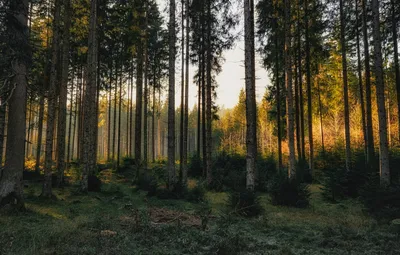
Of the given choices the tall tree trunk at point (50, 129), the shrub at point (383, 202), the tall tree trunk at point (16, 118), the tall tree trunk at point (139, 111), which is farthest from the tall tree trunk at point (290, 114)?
the tall tree trunk at point (16, 118)

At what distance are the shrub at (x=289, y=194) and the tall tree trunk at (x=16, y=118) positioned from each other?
931cm

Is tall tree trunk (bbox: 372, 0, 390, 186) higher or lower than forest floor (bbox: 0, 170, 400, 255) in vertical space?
higher

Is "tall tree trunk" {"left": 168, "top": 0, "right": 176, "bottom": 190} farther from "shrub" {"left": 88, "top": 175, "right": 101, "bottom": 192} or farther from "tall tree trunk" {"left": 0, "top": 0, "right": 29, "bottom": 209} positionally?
"tall tree trunk" {"left": 0, "top": 0, "right": 29, "bottom": 209}

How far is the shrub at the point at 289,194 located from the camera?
10.1m

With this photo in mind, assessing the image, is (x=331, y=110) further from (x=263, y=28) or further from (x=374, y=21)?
(x=374, y=21)

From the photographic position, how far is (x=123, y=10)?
59.4ft

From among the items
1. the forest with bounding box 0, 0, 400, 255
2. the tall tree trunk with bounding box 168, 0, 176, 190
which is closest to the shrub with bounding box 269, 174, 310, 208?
the forest with bounding box 0, 0, 400, 255

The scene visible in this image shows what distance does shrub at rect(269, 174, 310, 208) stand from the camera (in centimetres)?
1012

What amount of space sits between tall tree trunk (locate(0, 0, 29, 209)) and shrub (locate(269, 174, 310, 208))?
9305 mm

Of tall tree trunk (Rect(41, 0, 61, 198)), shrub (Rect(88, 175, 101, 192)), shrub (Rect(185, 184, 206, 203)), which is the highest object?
tall tree trunk (Rect(41, 0, 61, 198))

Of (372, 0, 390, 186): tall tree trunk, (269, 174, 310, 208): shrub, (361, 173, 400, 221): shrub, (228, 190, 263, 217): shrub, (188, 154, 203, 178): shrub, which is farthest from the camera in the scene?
(188, 154, 203, 178): shrub

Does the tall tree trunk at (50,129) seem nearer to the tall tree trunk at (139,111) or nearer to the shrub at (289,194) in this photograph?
the tall tree trunk at (139,111)

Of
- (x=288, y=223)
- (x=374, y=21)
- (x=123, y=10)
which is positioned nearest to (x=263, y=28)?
(x=374, y=21)

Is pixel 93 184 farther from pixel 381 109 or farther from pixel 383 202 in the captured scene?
pixel 381 109
